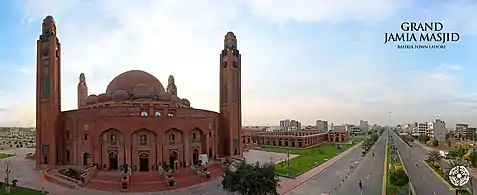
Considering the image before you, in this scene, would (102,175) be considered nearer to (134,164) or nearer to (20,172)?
(134,164)

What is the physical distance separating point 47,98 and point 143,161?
52.3ft

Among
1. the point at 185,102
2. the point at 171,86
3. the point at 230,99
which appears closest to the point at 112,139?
the point at 230,99

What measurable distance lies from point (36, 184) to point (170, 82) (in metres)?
35.1

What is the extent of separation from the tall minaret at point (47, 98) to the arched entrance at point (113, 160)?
9820 millimetres

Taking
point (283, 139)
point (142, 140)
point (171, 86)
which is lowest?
point (283, 139)

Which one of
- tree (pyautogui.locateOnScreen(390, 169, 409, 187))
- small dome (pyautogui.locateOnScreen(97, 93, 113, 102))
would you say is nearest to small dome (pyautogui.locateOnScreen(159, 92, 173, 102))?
small dome (pyautogui.locateOnScreen(97, 93, 113, 102))

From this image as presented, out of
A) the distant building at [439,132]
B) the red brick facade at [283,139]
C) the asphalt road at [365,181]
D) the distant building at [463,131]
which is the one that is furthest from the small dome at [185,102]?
the distant building at [463,131]

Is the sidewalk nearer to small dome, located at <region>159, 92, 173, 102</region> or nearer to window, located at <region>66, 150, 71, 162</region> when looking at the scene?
small dome, located at <region>159, 92, 173, 102</region>

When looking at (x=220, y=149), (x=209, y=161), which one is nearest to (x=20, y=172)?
(x=209, y=161)

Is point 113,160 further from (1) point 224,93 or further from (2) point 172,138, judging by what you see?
(1) point 224,93

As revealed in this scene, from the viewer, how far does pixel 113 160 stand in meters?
37.2

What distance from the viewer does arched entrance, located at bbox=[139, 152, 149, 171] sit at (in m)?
37.2

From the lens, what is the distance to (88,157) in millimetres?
39469

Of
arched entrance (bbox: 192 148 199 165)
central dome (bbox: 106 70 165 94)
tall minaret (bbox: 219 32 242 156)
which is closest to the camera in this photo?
arched entrance (bbox: 192 148 199 165)
